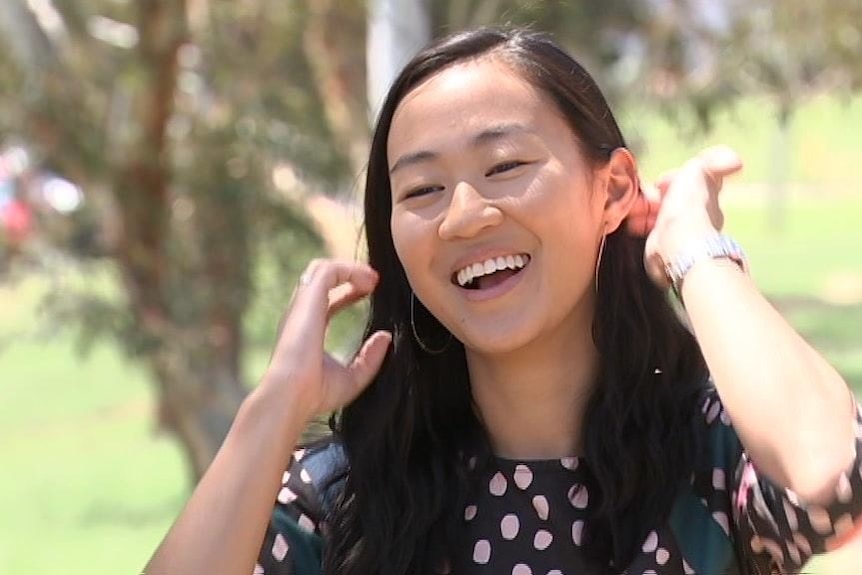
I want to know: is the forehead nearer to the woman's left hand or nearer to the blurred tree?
the woman's left hand

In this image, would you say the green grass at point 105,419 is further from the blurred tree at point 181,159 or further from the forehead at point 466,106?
the forehead at point 466,106

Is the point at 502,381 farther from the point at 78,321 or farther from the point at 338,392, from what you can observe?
the point at 78,321

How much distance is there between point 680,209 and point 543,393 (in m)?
0.25

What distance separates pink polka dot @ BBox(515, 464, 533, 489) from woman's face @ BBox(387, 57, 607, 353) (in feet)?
0.45

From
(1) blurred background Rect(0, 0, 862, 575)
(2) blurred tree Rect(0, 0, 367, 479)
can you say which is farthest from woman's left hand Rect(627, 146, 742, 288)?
(2) blurred tree Rect(0, 0, 367, 479)

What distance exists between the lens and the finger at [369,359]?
67.2 inches

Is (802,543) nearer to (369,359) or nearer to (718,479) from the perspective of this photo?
(718,479)

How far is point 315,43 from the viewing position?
6785mm

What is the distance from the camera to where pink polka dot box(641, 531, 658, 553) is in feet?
5.07

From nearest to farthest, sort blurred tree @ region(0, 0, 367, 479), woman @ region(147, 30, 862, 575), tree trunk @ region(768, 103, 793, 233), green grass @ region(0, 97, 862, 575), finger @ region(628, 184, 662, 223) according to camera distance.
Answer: woman @ region(147, 30, 862, 575), finger @ region(628, 184, 662, 223), blurred tree @ region(0, 0, 367, 479), green grass @ region(0, 97, 862, 575), tree trunk @ region(768, 103, 793, 233)

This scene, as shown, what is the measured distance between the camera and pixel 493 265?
5.13 feet

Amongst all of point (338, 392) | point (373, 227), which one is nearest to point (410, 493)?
point (338, 392)

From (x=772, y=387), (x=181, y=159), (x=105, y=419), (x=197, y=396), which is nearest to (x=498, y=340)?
(x=772, y=387)

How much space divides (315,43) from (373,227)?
5.17m
